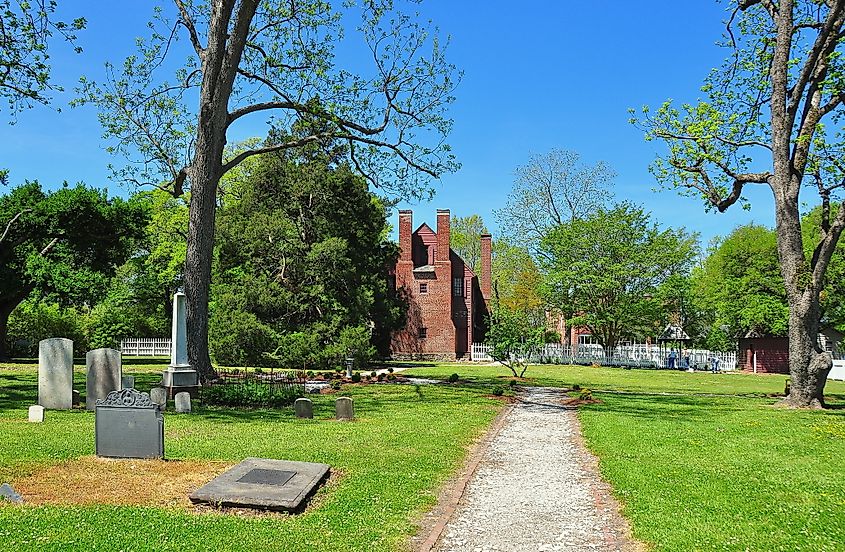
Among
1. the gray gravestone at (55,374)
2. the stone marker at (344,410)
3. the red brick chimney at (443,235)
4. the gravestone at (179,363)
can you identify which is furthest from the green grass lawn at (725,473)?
the red brick chimney at (443,235)

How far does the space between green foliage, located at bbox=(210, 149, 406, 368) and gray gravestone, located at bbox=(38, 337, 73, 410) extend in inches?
647

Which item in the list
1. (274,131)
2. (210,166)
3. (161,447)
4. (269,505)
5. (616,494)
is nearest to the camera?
(269,505)

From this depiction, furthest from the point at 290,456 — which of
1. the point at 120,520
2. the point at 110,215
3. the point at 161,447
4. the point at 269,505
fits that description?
the point at 110,215

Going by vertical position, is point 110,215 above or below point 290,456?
above

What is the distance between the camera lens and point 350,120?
24.4 meters

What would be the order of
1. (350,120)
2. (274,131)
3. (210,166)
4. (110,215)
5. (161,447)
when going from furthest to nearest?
1. (110,215)
2. (274,131)
3. (350,120)
4. (210,166)
5. (161,447)

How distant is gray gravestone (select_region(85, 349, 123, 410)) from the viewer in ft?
49.3

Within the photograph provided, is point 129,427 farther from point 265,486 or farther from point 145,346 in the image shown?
point 145,346

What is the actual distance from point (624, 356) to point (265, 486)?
145ft

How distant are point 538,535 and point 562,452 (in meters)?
5.25

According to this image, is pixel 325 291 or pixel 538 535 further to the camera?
pixel 325 291


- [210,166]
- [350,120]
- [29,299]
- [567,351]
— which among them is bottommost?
[567,351]

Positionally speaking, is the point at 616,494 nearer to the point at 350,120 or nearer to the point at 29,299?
the point at 350,120

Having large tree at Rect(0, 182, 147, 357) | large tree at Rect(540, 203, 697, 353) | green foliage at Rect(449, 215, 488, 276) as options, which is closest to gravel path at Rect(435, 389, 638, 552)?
large tree at Rect(0, 182, 147, 357)
